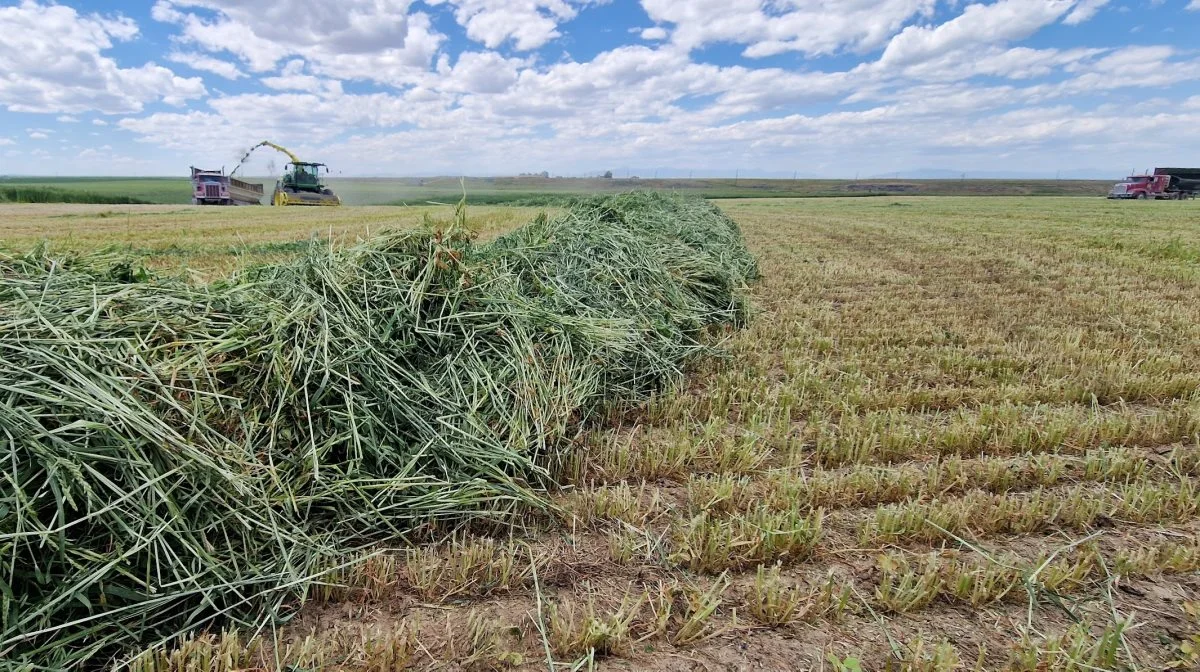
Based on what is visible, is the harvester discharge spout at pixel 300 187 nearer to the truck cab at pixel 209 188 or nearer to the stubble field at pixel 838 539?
the truck cab at pixel 209 188

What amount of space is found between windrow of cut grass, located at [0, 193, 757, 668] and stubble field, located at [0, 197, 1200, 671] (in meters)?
0.19

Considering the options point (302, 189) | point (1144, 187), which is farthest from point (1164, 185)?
point (302, 189)

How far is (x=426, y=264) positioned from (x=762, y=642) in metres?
2.48

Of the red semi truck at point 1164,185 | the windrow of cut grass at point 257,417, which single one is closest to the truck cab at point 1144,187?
the red semi truck at point 1164,185

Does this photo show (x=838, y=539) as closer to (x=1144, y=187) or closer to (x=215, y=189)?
(x=215, y=189)

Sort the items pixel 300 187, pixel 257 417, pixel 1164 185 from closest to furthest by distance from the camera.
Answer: pixel 257 417, pixel 300 187, pixel 1164 185

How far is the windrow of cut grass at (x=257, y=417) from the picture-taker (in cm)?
175

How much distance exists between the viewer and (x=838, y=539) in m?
2.42

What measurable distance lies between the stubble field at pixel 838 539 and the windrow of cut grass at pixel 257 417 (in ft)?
0.62

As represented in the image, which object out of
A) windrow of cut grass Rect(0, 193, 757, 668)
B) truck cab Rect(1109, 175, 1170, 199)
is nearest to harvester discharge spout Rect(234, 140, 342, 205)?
windrow of cut grass Rect(0, 193, 757, 668)

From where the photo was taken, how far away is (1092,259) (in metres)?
9.52

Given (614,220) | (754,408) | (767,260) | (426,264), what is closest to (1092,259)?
(767,260)

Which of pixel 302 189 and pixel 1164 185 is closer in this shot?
pixel 302 189

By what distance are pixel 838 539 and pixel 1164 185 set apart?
169 ft
